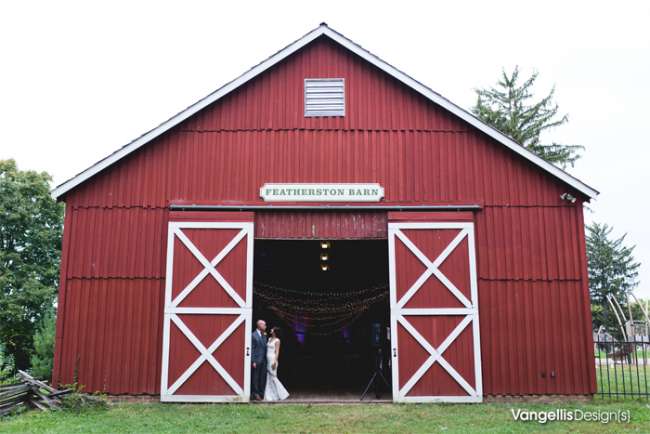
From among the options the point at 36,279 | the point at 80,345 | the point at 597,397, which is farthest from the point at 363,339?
the point at 36,279

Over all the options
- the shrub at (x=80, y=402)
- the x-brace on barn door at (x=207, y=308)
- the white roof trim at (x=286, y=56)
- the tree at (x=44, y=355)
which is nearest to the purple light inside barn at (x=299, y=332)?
the tree at (x=44, y=355)

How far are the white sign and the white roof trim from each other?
2281 millimetres

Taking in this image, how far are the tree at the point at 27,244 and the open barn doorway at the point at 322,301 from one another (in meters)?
13.8

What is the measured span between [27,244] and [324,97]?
2435 centimetres

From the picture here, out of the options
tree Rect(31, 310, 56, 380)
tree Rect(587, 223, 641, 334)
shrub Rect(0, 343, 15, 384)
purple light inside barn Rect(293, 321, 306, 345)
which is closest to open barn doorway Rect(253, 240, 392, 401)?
purple light inside barn Rect(293, 321, 306, 345)

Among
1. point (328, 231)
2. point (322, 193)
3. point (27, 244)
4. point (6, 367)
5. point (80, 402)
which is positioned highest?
point (27, 244)

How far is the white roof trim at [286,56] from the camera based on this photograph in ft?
40.4

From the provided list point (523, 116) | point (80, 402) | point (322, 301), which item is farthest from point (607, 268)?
point (80, 402)

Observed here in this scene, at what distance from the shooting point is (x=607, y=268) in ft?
164

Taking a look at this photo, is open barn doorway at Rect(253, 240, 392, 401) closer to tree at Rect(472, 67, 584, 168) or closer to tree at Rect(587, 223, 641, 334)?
tree at Rect(472, 67, 584, 168)

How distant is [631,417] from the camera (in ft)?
33.8

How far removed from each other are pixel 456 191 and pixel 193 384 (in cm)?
672

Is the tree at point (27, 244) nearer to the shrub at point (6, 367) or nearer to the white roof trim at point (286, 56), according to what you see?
the shrub at point (6, 367)

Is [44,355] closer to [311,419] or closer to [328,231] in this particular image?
[328,231]
